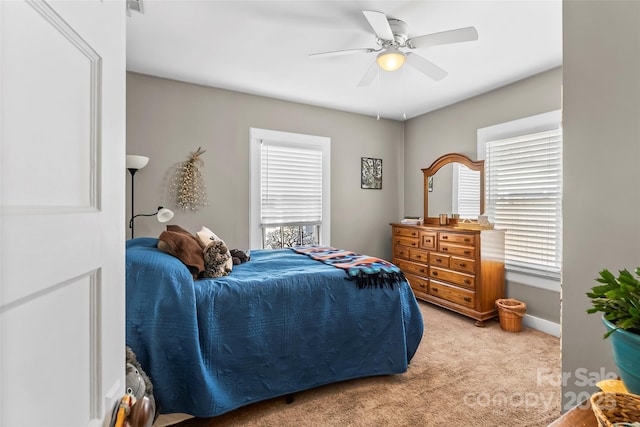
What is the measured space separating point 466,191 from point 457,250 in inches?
35.0

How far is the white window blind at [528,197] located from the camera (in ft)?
10.2

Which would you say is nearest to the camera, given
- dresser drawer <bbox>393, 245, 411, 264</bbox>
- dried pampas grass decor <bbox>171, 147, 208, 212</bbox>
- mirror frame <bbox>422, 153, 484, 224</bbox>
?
dried pampas grass decor <bbox>171, 147, 208, 212</bbox>

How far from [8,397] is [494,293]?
152 inches

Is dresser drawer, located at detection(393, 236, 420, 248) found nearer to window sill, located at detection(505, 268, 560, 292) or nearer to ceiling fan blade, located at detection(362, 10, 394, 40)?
window sill, located at detection(505, 268, 560, 292)

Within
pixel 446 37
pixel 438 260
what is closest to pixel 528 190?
pixel 438 260

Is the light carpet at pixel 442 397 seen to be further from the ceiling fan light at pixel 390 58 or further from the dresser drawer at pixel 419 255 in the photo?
the ceiling fan light at pixel 390 58

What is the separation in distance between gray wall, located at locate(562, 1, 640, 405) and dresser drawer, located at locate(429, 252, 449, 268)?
2.42 meters

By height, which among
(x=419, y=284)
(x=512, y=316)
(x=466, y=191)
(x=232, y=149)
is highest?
(x=232, y=149)

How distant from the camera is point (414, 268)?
162 inches

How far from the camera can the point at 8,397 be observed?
0.38 metres

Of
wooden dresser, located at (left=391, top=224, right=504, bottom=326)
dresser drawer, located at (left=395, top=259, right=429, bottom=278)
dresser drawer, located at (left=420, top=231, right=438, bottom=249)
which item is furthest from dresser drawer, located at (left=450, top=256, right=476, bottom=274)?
dresser drawer, located at (left=395, top=259, right=429, bottom=278)

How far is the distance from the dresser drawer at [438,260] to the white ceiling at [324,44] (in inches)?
77.5

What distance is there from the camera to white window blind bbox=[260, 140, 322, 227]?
13.1ft

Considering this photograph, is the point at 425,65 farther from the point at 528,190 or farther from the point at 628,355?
the point at 628,355
